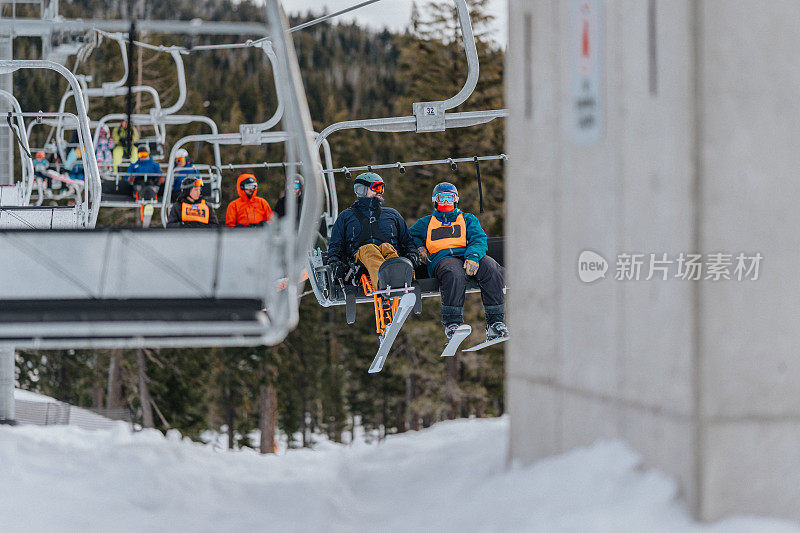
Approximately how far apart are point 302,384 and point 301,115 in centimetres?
3066

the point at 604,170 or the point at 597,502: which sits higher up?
the point at 604,170

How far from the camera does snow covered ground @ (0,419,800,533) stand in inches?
159

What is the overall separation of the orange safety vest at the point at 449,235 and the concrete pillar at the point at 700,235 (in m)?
4.41

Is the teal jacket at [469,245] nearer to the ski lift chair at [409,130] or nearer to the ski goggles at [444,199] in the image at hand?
the ski goggles at [444,199]

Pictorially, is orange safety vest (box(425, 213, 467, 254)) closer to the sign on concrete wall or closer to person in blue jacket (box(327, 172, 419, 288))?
person in blue jacket (box(327, 172, 419, 288))

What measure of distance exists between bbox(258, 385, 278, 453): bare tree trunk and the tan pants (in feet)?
72.5

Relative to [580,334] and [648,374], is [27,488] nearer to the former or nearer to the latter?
[580,334]

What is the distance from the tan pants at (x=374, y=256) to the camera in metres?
8.76


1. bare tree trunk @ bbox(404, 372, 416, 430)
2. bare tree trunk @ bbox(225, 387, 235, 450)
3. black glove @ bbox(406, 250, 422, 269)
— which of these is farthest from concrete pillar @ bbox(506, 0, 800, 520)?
bare tree trunk @ bbox(225, 387, 235, 450)

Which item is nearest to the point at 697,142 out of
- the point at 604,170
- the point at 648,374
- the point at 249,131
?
the point at 604,170

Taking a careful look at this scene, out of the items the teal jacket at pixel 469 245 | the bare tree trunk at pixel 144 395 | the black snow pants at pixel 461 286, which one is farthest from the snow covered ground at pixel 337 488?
the bare tree trunk at pixel 144 395

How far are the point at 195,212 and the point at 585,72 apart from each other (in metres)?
6.57

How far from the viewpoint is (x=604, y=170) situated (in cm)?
435

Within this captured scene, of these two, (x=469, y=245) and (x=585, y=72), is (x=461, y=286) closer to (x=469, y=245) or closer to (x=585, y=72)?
(x=469, y=245)
